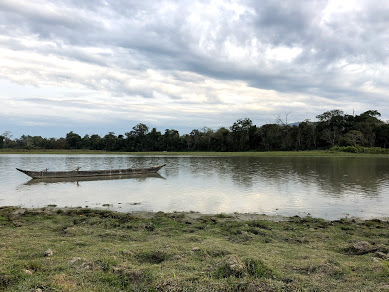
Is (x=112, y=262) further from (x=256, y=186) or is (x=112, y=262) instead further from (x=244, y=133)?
Result: (x=244, y=133)

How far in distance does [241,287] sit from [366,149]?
68.2m

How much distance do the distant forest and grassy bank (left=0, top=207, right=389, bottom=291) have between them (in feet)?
214

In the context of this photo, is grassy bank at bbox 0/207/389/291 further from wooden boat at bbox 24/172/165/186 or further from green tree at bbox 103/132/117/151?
green tree at bbox 103/132/117/151

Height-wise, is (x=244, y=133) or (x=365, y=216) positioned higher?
(x=244, y=133)

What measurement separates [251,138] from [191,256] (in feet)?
268

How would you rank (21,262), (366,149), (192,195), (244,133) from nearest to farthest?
(21,262)
(192,195)
(366,149)
(244,133)

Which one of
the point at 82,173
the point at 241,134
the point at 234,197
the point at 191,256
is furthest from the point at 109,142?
the point at 191,256

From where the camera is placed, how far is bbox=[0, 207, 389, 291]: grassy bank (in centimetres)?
455

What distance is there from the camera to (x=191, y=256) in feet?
19.3

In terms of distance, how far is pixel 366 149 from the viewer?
204 ft

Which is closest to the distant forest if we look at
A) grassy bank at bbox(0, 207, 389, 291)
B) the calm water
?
the calm water

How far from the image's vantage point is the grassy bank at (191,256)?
4.55m

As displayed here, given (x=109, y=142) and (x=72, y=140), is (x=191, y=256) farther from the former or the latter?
(x=72, y=140)

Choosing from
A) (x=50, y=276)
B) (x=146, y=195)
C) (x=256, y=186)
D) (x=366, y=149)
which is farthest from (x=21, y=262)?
(x=366, y=149)
